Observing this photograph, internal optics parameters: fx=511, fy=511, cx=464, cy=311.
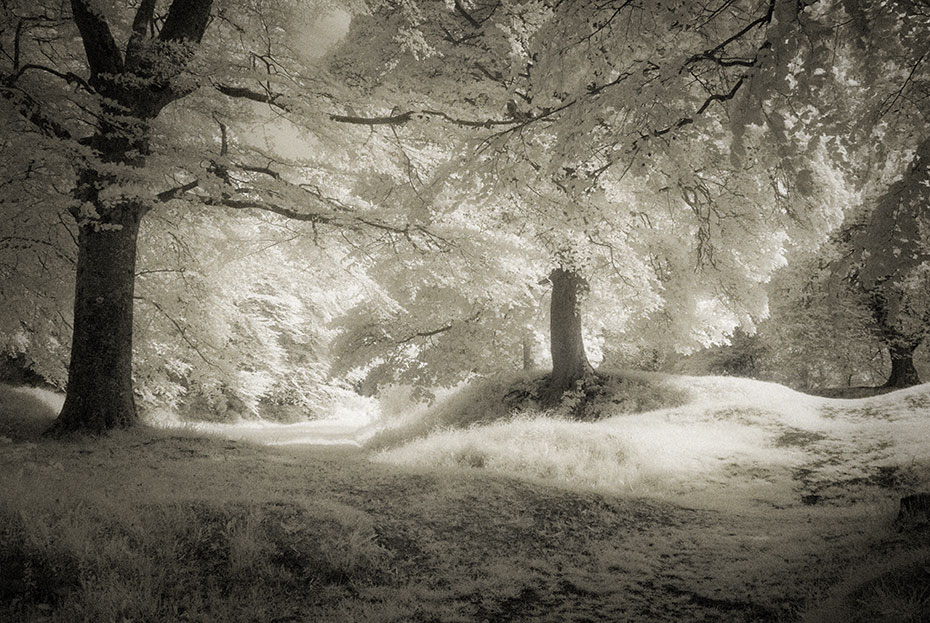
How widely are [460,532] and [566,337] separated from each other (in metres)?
8.67

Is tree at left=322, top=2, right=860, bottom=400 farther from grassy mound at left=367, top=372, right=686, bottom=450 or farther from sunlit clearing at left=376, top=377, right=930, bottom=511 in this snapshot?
sunlit clearing at left=376, top=377, right=930, bottom=511

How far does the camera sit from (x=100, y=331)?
754cm

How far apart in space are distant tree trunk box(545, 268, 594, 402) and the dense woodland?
0.07 metres

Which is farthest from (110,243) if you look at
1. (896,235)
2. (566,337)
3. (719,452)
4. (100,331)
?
(719,452)

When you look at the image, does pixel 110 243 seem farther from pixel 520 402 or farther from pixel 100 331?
pixel 520 402

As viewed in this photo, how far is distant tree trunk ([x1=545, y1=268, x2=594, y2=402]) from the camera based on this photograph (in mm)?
12852

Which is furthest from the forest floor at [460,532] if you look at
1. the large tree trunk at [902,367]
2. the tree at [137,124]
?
the large tree trunk at [902,367]

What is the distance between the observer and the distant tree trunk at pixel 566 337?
12.9 metres

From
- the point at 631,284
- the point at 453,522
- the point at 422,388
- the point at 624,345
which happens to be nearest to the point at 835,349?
the point at 624,345

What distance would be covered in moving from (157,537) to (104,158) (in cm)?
606

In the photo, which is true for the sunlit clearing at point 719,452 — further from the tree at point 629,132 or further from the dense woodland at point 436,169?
the tree at point 629,132

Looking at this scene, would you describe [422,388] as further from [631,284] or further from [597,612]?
[597,612]

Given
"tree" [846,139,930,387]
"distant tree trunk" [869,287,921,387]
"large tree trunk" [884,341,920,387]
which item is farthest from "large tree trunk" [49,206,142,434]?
"large tree trunk" [884,341,920,387]

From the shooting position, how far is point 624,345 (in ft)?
54.3
